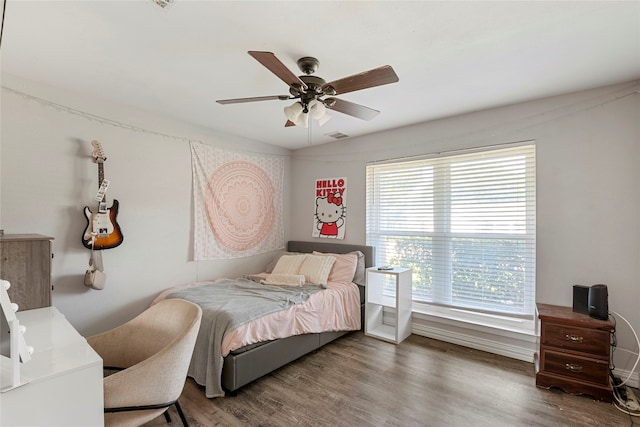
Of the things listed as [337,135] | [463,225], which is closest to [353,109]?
[337,135]

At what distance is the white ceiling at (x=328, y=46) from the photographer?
154cm

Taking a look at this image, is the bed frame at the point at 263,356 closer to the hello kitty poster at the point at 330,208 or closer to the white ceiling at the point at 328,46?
Result: the hello kitty poster at the point at 330,208

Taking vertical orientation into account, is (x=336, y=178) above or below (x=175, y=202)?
above

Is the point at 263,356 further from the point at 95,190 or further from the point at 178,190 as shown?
the point at 95,190

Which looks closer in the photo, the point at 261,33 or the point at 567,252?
the point at 261,33

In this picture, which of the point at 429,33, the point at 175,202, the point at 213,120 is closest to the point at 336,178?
the point at 213,120

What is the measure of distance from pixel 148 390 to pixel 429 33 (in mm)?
2450

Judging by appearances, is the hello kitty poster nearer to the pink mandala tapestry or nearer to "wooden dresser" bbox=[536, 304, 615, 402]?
the pink mandala tapestry

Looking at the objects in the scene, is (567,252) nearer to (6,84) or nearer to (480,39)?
(480,39)

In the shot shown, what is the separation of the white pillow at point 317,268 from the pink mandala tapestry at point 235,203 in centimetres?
87

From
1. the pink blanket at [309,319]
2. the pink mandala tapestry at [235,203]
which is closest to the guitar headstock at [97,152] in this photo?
the pink mandala tapestry at [235,203]

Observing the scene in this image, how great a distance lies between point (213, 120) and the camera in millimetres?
3277

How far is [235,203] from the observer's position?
3.78m

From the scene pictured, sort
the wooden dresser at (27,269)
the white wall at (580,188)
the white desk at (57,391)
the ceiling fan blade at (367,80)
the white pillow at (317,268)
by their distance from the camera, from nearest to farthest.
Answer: the white desk at (57,391) < the ceiling fan blade at (367,80) < the wooden dresser at (27,269) < the white wall at (580,188) < the white pillow at (317,268)
